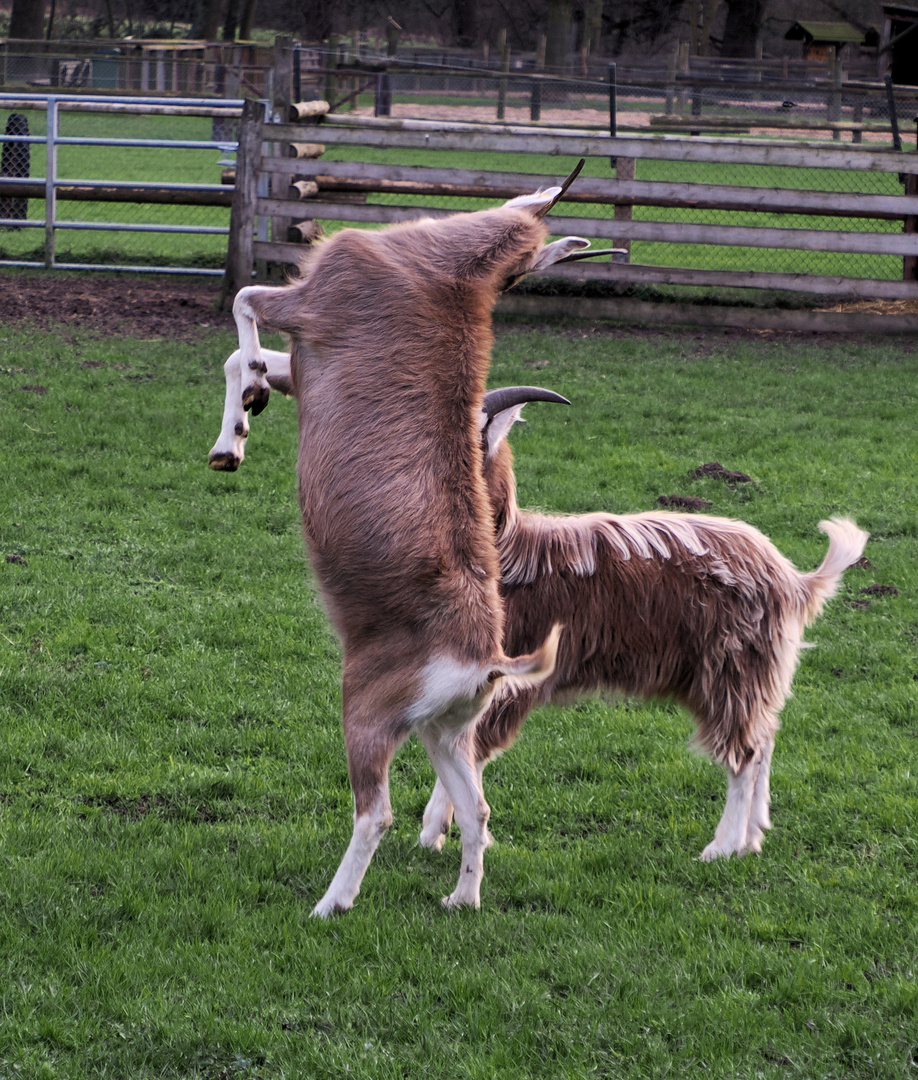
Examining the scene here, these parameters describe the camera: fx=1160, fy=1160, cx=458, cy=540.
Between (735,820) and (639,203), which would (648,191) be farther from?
(735,820)

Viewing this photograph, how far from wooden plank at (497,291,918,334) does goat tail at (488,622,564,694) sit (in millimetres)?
9566

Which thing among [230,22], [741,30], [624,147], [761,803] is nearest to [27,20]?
[230,22]

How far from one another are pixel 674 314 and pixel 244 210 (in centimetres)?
469

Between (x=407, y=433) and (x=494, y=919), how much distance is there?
151 cm

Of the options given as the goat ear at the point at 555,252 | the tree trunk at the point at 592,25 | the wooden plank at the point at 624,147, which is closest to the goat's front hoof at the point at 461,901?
the goat ear at the point at 555,252

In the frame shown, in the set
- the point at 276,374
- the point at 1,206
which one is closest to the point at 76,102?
the point at 1,206

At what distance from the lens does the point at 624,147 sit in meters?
12.1

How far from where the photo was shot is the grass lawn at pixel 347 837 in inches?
119

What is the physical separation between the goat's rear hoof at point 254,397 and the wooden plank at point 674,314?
908 centimetres

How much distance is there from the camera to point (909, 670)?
5.44 meters

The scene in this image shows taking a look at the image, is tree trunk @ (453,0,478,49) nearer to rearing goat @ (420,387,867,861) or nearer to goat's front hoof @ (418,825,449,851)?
rearing goat @ (420,387,867,861)

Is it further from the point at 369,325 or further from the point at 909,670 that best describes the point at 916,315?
the point at 369,325

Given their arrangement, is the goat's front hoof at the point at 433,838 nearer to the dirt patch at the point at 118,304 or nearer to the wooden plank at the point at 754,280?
the dirt patch at the point at 118,304

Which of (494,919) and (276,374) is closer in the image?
(494,919)
